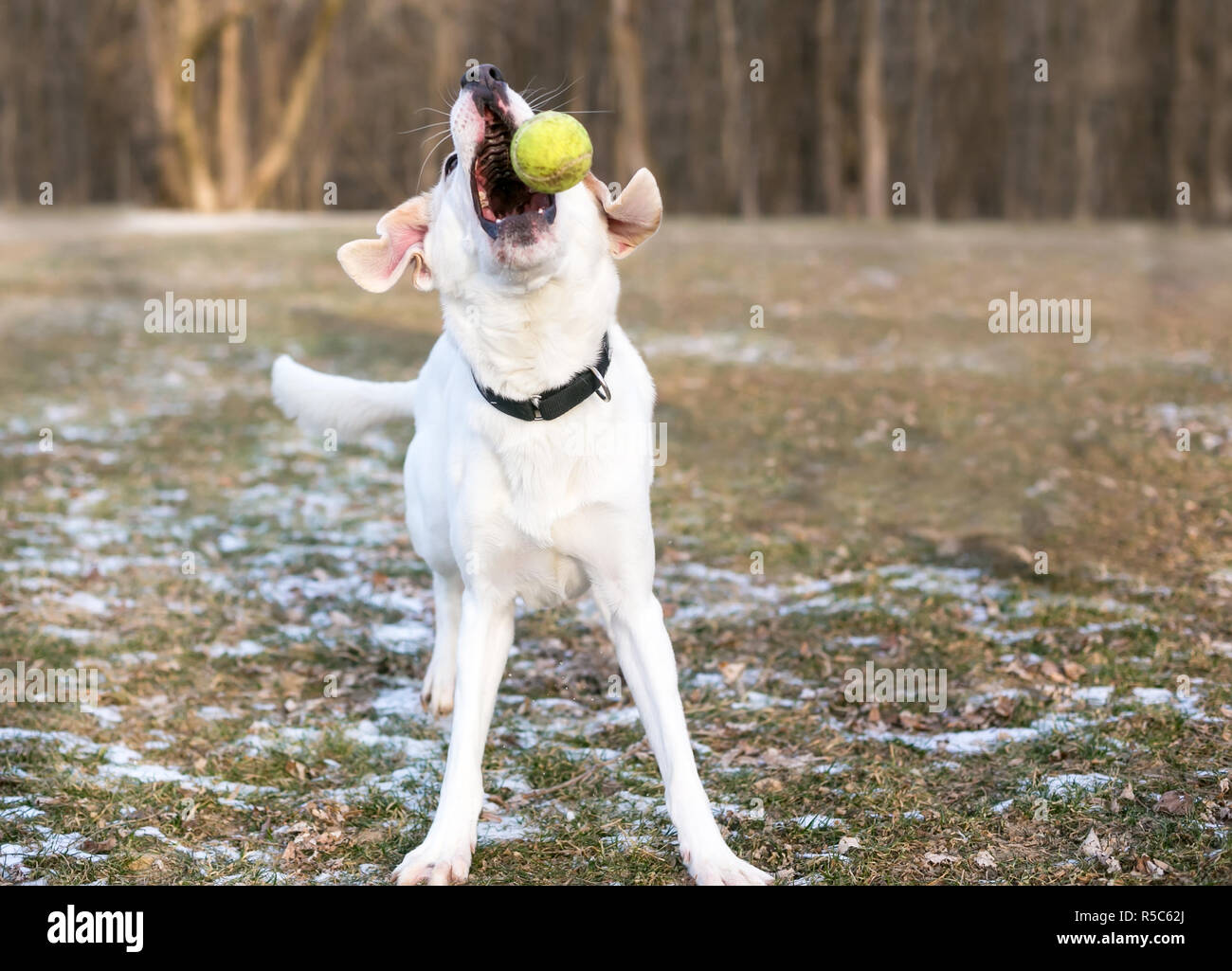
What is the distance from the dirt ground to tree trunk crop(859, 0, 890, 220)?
37.9 ft

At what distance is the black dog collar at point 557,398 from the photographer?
3674mm

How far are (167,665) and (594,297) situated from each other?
111 inches

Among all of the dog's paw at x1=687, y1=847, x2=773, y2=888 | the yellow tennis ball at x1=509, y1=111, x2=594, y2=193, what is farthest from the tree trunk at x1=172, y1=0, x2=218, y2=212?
the dog's paw at x1=687, y1=847, x2=773, y2=888

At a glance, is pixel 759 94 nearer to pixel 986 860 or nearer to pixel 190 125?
pixel 190 125

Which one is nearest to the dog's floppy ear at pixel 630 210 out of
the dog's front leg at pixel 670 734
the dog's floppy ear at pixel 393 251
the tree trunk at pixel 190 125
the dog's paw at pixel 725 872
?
the dog's floppy ear at pixel 393 251

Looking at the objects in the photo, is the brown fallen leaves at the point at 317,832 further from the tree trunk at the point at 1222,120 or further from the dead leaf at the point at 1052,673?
the tree trunk at the point at 1222,120

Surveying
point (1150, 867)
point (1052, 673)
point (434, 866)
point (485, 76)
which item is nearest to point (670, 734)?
point (434, 866)

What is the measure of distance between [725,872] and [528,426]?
136 cm

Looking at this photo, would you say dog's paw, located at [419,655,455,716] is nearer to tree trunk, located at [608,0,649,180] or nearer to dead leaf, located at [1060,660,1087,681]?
dead leaf, located at [1060,660,1087,681]

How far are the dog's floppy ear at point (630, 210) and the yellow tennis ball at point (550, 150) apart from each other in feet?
1.11

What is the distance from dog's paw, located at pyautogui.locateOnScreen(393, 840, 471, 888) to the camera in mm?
3553

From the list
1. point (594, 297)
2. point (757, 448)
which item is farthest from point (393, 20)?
point (594, 297)

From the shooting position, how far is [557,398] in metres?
3.68
